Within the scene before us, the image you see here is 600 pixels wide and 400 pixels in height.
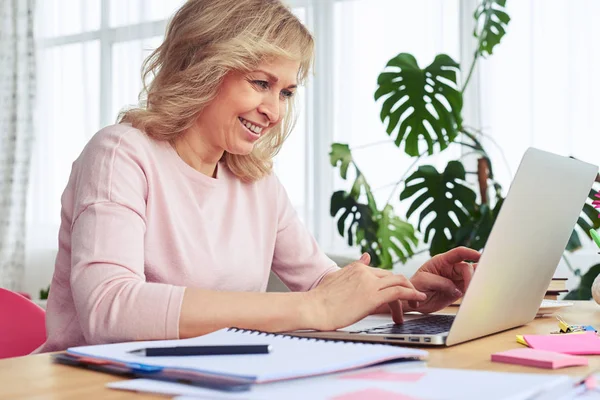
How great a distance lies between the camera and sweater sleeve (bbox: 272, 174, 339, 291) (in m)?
1.63

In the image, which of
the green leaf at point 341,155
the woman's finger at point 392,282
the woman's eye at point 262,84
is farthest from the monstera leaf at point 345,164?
the woman's finger at point 392,282

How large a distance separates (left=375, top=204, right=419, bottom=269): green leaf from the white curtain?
2911 mm

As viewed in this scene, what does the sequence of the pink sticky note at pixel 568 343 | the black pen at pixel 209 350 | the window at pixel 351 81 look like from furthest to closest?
the window at pixel 351 81, the pink sticky note at pixel 568 343, the black pen at pixel 209 350

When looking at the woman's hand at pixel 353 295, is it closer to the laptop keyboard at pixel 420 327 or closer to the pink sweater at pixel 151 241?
the laptop keyboard at pixel 420 327

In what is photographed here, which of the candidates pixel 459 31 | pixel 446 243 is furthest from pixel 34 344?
pixel 459 31

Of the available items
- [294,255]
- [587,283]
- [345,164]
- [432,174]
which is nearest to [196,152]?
[294,255]

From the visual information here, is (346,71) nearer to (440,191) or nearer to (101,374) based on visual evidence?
(440,191)

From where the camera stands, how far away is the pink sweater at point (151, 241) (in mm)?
1051

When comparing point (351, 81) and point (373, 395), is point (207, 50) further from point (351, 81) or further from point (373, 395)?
point (351, 81)

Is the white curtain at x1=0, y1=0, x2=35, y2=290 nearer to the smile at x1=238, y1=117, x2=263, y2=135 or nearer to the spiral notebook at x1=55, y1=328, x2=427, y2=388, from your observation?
the smile at x1=238, y1=117, x2=263, y2=135

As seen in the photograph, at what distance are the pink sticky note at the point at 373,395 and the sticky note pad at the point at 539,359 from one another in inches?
9.4

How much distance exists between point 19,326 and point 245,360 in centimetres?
91

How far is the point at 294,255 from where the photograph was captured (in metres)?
1.63

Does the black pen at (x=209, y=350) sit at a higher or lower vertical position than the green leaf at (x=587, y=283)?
higher
